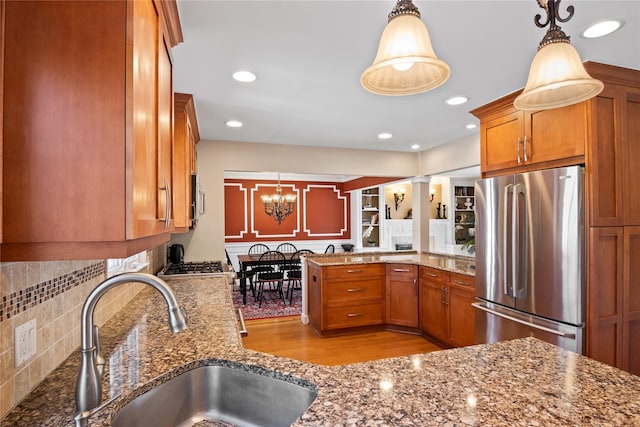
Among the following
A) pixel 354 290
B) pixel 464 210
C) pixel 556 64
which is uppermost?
pixel 556 64

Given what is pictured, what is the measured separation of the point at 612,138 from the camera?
2.07 meters

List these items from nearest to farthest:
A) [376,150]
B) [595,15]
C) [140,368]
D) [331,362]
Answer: [140,368] < [595,15] < [331,362] < [376,150]

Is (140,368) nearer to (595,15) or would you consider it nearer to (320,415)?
(320,415)

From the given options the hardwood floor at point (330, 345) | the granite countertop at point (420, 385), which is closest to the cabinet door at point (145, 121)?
the granite countertop at point (420, 385)

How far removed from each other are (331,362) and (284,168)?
2343 mm

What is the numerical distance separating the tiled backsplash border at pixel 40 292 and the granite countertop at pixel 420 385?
9.8 inches

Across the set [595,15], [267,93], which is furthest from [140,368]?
[595,15]

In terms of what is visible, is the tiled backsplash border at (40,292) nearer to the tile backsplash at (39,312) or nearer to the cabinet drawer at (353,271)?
the tile backsplash at (39,312)

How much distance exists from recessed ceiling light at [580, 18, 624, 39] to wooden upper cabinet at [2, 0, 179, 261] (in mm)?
2025

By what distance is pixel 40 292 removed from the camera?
1.06 metres

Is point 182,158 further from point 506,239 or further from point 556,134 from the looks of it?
point 556,134

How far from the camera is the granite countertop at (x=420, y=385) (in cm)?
83

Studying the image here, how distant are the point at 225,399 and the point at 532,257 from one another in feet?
6.64

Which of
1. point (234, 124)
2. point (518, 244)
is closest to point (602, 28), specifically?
point (518, 244)
